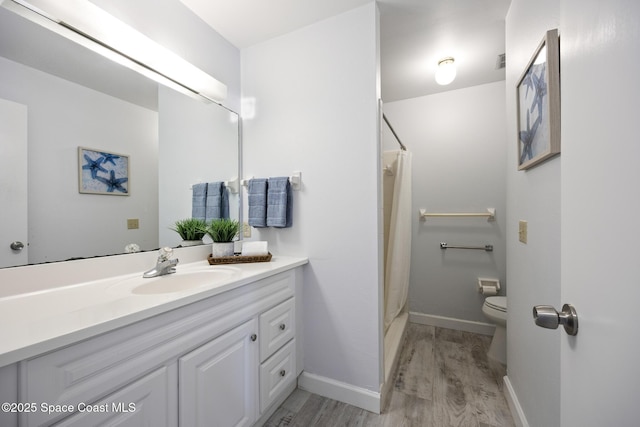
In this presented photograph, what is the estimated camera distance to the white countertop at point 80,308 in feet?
1.99

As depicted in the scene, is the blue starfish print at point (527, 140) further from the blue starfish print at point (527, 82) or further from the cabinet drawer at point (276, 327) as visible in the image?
the cabinet drawer at point (276, 327)

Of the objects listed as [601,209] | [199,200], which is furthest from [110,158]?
[601,209]

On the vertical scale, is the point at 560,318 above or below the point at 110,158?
below

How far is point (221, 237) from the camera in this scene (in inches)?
64.3

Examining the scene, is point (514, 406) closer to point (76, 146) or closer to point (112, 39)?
point (76, 146)

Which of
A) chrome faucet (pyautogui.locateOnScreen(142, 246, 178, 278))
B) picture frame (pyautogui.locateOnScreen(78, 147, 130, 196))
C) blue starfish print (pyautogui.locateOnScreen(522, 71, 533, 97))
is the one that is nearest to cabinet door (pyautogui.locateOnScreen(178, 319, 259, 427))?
chrome faucet (pyautogui.locateOnScreen(142, 246, 178, 278))

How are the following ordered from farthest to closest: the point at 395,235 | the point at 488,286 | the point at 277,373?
the point at 488,286
the point at 395,235
the point at 277,373

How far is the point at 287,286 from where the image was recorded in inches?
59.5

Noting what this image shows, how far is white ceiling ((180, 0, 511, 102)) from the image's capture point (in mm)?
1519

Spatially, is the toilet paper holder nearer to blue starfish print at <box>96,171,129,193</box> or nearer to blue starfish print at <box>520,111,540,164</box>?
blue starfish print at <box>520,111,540,164</box>

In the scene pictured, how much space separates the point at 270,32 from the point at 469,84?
6.40 ft

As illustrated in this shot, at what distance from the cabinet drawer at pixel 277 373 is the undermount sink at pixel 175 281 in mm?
513

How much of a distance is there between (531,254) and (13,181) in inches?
85.9

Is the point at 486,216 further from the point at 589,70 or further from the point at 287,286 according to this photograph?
the point at 589,70
